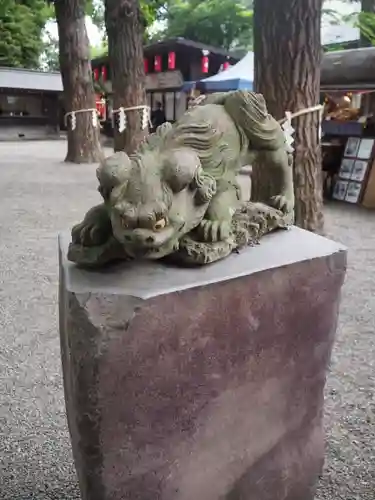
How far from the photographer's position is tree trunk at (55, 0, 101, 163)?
6.96m

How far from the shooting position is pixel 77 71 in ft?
23.1

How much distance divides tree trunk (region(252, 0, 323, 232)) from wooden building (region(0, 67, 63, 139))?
36.8 feet

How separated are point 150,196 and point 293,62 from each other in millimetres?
2471

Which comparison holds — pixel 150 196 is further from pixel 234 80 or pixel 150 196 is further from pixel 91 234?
pixel 234 80

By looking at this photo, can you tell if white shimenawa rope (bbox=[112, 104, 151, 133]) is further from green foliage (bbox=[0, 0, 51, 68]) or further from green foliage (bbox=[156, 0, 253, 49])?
green foliage (bbox=[0, 0, 51, 68])

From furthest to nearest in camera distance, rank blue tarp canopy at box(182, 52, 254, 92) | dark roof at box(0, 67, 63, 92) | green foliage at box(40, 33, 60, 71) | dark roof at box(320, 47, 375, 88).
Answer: green foliage at box(40, 33, 60, 71), dark roof at box(0, 67, 63, 92), blue tarp canopy at box(182, 52, 254, 92), dark roof at box(320, 47, 375, 88)

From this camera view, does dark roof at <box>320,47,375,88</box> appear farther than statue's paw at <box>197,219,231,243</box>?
Yes

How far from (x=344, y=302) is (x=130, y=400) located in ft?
5.82

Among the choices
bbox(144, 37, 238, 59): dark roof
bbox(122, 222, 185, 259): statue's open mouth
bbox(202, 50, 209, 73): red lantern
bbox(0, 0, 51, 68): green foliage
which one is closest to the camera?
bbox(122, 222, 185, 259): statue's open mouth

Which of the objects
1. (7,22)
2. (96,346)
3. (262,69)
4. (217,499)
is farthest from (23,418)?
(7,22)

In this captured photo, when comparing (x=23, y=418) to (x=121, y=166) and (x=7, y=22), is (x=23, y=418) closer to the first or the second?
(x=121, y=166)

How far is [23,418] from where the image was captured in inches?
66.7

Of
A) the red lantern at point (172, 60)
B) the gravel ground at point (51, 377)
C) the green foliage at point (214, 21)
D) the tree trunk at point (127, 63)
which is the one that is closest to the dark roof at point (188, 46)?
the red lantern at point (172, 60)

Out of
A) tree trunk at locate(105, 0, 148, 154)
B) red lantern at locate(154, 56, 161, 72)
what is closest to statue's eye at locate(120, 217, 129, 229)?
tree trunk at locate(105, 0, 148, 154)
